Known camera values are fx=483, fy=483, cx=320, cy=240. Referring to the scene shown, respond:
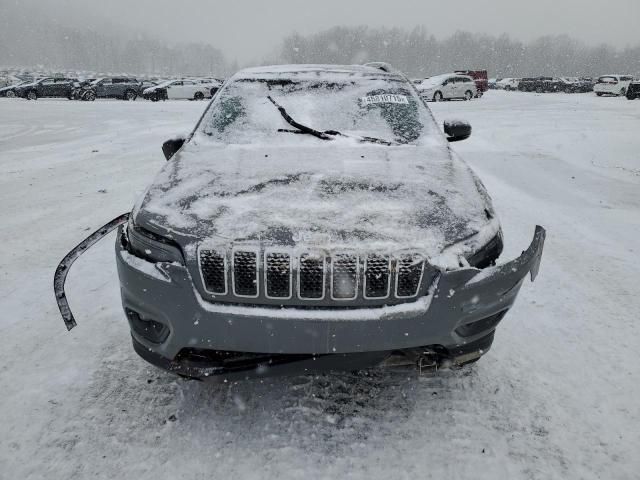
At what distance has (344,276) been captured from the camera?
203 cm

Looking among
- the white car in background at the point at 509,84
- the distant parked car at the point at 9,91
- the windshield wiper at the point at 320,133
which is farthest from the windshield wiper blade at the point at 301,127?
the white car in background at the point at 509,84

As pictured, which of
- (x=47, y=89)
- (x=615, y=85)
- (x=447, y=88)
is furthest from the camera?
(x=615, y=85)

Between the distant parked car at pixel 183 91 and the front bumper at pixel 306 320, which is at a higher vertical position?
the front bumper at pixel 306 320

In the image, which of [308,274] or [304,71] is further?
[304,71]

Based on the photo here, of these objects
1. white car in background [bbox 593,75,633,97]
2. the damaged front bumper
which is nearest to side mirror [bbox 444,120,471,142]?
the damaged front bumper

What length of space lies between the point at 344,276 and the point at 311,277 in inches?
5.5

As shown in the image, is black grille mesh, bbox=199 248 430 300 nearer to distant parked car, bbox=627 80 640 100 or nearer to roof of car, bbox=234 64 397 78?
roof of car, bbox=234 64 397 78

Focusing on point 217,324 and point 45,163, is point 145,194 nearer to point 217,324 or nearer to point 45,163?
point 217,324

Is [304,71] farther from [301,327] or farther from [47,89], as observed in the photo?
[47,89]

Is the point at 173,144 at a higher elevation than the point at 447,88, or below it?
higher

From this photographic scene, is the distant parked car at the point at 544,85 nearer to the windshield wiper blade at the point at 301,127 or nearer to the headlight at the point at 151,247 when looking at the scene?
the windshield wiper blade at the point at 301,127

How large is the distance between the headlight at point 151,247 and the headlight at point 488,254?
52.1 inches

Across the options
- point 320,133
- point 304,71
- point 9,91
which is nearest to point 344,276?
point 320,133

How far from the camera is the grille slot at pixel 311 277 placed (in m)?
2.01
